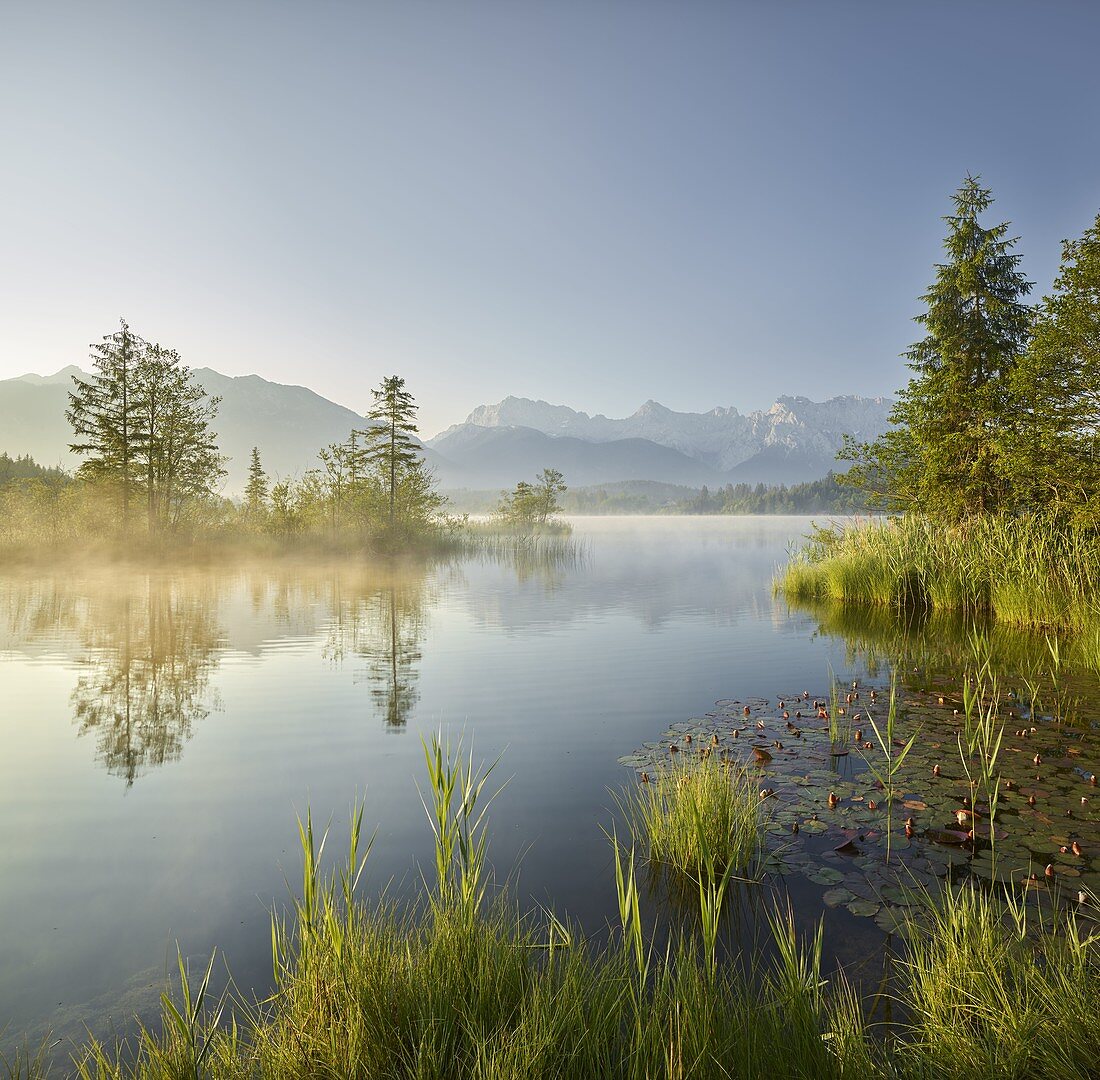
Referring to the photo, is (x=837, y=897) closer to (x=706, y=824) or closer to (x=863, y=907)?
(x=863, y=907)

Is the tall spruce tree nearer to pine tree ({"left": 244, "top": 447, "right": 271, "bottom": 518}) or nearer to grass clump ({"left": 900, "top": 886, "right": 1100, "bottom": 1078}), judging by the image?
grass clump ({"left": 900, "top": 886, "right": 1100, "bottom": 1078})

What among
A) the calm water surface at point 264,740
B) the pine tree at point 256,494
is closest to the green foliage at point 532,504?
the pine tree at point 256,494

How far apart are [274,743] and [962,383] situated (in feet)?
87.6

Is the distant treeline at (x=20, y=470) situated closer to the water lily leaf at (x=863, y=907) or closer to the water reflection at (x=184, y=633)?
the water reflection at (x=184, y=633)

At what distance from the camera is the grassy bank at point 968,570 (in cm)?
1502

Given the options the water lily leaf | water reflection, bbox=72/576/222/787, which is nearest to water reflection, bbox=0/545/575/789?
water reflection, bbox=72/576/222/787

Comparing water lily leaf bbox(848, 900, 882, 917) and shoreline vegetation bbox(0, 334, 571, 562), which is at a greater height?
shoreline vegetation bbox(0, 334, 571, 562)

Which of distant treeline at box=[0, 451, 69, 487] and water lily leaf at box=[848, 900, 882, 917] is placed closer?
water lily leaf at box=[848, 900, 882, 917]

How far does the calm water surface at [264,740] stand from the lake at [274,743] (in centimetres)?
3

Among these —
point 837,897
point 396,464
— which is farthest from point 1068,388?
point 396,464

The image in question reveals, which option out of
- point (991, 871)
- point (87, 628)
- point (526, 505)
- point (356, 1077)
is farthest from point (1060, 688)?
point (526, 505)

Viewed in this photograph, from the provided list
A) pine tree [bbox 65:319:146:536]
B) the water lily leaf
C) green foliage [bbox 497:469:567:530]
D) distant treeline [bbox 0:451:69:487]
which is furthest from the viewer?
green foliage [bbox 497:469:567:530]

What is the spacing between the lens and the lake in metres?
4.75

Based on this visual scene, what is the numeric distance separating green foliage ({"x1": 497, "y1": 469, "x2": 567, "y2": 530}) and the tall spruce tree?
1543 inches
